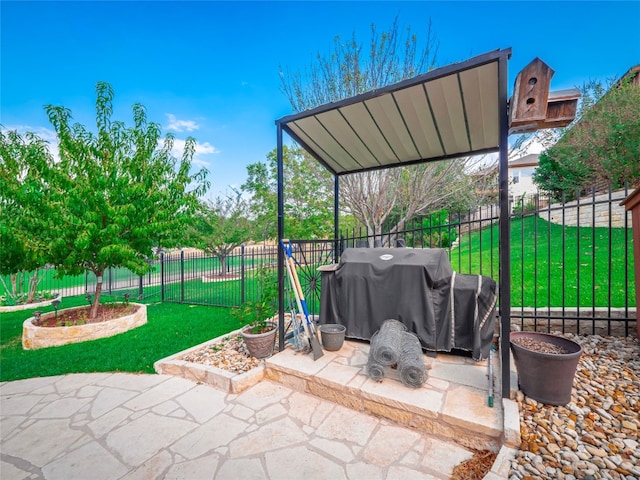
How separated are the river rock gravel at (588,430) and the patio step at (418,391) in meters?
0.17

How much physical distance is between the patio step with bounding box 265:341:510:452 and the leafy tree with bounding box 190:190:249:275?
28.0 ft

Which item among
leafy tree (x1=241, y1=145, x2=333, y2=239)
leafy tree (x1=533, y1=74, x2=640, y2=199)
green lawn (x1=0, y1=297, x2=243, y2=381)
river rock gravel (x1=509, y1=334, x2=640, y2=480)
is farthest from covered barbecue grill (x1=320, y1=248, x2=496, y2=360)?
leafy tree (x1=533, y1=74, x2=640, y2=199)

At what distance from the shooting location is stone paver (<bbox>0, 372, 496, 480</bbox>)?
1.71 m

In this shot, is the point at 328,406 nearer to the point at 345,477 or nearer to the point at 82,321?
the point at 345,477

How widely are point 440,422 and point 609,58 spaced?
13457 mm

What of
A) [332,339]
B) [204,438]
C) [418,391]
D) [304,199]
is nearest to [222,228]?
[304,199]

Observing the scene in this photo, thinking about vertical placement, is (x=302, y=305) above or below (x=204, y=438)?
above

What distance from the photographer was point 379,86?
625 centimetres

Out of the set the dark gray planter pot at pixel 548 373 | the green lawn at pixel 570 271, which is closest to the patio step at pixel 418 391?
the dark gray planter pot at pixel 548 373

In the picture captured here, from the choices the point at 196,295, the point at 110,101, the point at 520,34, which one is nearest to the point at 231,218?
the point at 196,295

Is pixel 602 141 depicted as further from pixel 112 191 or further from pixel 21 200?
pixel 21 200

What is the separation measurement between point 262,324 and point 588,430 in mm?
2915

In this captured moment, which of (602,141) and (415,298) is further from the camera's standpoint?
(602,141)

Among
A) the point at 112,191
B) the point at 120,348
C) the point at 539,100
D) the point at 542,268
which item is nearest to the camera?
the point at 539,100
